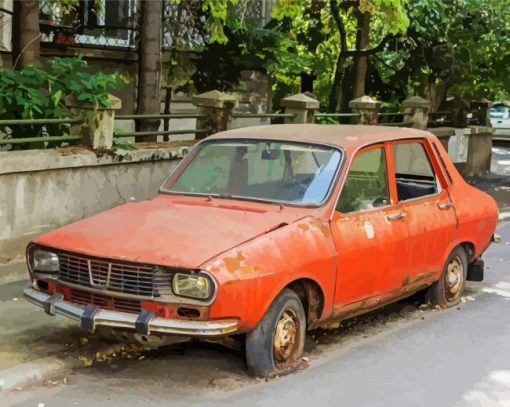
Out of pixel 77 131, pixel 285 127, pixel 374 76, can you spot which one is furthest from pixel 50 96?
pixel 374 76

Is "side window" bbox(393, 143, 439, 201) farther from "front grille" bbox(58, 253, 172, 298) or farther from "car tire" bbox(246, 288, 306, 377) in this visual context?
"front grille" bbox(58, 253, 172, 298)

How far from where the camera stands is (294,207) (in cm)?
586

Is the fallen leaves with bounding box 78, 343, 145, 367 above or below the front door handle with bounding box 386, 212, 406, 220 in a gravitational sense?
below

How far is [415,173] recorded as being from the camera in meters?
7.71

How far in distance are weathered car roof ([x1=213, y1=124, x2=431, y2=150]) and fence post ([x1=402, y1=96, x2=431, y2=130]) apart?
36.4 feet

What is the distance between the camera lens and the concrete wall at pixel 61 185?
8.67 meters

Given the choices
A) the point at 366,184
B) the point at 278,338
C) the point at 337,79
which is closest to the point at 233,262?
the point at 278,338

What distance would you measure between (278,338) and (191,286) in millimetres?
826

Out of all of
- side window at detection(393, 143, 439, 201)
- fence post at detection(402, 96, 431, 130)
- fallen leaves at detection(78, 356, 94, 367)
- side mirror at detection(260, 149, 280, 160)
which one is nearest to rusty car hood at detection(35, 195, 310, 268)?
side mirror at detection(260, 149, 280, 160)

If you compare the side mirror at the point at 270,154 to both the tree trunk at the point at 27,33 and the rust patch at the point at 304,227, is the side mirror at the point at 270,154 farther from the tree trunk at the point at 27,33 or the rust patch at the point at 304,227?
the tree trunk at the point at 27,33

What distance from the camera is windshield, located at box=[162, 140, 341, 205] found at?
6.04 metres

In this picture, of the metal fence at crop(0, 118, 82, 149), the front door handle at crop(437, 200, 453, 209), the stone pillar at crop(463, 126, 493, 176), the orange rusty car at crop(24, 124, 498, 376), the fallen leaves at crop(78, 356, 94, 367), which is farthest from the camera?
the stone pillar at crop(463, 126, 493, 176)

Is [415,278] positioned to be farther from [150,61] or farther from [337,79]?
[337,79]

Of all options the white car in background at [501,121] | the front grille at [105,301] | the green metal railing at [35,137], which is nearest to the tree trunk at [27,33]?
the green metal railing at [35,137]
